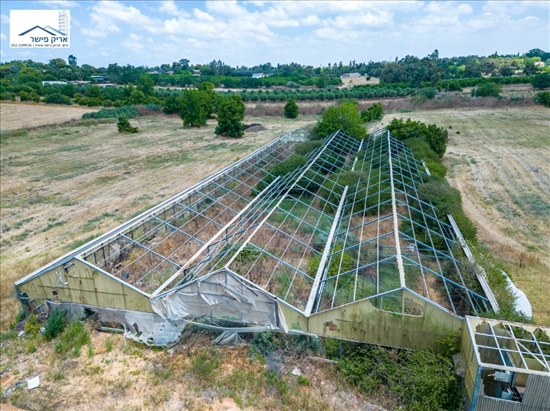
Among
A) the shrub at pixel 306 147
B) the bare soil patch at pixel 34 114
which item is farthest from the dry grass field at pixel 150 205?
the shrub at pixel 306 147

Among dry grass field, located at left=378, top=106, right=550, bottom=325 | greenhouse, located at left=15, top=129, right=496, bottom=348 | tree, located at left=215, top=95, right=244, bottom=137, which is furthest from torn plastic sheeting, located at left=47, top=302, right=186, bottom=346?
tree, located at left=215, top=95, right=244, bottom=137

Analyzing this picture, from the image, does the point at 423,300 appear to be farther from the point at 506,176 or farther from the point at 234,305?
the point at 506,176

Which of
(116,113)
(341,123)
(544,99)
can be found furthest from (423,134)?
(116,113)

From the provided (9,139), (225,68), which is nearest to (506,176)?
(9,139)

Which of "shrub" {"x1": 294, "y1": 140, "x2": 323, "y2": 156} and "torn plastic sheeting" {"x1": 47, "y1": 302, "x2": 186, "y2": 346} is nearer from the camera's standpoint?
"torn plastic sheeting" {"x1": 47, "y1": 302, "x2": 186, "y2": 346}

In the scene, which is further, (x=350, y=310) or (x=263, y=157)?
(x=263, y=157)

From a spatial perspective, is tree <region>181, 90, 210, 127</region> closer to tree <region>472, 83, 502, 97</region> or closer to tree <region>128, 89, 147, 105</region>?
tree <region>128, 89, 147, 105</region>

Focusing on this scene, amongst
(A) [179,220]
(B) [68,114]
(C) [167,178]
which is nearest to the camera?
(A) [179,220]

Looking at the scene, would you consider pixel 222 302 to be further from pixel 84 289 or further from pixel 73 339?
pixel 73 339
